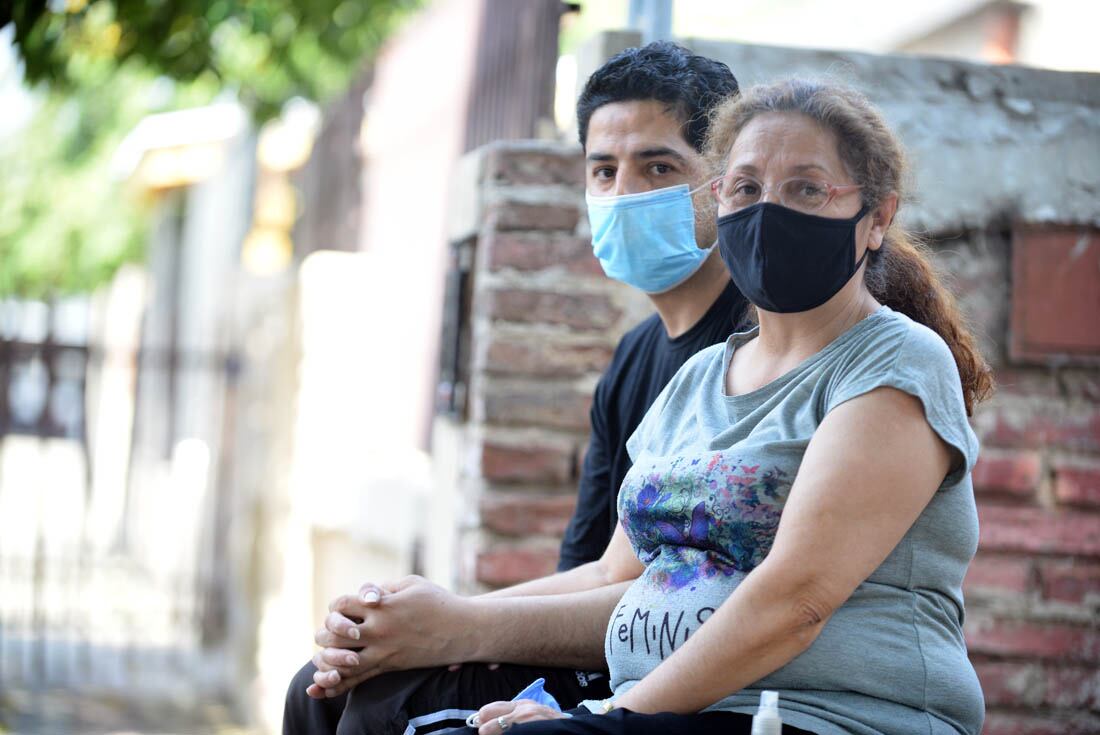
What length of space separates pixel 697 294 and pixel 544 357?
995mm

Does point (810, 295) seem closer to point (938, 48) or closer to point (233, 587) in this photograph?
point (233, 587)

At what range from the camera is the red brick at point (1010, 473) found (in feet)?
10.6

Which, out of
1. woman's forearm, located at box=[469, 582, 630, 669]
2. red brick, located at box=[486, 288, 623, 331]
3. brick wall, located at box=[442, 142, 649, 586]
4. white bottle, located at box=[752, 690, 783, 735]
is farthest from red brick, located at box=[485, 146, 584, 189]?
white bottle, located at box=[752, 690, 783, 735]

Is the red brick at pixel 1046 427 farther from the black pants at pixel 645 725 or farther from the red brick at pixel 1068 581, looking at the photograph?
the black pants at pixel 645 725

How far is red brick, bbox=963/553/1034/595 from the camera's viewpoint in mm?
3225

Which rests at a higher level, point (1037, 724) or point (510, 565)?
point (510, 565)

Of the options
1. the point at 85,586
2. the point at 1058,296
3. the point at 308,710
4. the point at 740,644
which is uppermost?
the point at 1058,296

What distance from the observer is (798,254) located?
2.03 metres

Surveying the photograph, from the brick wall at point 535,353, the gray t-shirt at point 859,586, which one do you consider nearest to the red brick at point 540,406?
the brick wall at point 535,353

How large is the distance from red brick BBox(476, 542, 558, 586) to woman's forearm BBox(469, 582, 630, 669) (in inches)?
46.5

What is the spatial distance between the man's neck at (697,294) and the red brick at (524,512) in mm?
1010

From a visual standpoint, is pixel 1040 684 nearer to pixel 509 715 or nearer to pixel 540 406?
pixel 540 406

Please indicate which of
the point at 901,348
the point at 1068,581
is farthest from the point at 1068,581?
the point at 901,348

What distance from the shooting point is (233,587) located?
26.8ft
